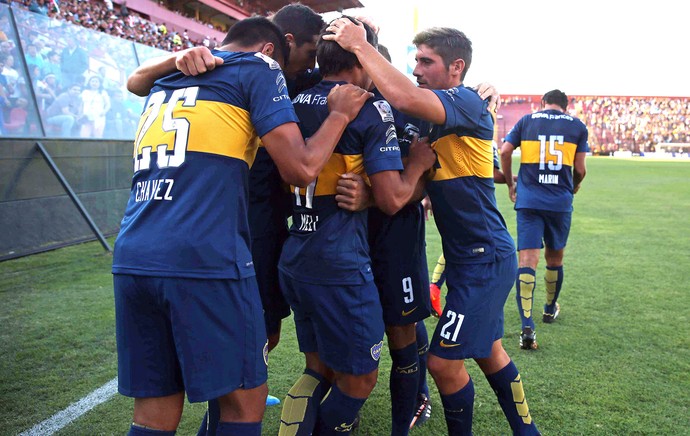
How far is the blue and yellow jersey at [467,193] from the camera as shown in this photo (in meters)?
2.70

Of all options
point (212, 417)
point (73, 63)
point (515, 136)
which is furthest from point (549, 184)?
point (73, 63)

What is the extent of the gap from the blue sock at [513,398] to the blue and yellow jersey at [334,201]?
102 cm

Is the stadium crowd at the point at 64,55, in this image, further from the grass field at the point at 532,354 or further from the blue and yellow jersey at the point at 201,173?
the blue and yellow jersey at the point at 201,173

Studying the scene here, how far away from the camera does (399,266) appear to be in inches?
115

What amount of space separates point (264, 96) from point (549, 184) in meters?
3.97

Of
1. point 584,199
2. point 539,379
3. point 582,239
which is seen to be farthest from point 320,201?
point 584,199

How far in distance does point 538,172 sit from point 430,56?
9.73 ft

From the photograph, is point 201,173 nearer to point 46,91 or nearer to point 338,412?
point 338,412

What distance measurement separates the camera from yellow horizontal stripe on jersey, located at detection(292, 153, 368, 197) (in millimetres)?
2438

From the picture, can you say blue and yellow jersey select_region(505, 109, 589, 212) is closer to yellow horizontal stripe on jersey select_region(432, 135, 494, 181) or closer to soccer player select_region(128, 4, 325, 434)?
yellow horizontal stripe on jersey select_region(432, 135, 494, 181)

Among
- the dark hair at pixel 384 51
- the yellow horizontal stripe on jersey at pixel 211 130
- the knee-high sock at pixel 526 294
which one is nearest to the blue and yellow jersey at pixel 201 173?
the yellow horizontal stripe on jersey at pixel 211 130

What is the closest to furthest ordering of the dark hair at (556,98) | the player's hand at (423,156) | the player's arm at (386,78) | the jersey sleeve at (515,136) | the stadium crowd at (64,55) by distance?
1. the player's arm at (386,78)
2. the player's hand at (423,156)
3. the dark hair at (556,98)
4. the jersey sleeve at (515,136)
5. the stadium crowd at (64,55)

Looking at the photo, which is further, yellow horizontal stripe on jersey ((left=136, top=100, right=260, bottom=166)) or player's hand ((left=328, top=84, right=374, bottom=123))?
player's hand ((left=328, top=84, right=374, bottom=123))

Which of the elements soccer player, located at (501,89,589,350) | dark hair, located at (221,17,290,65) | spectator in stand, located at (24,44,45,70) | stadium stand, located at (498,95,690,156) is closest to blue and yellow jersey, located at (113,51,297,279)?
dark hair, located at (221,17,290,65)
